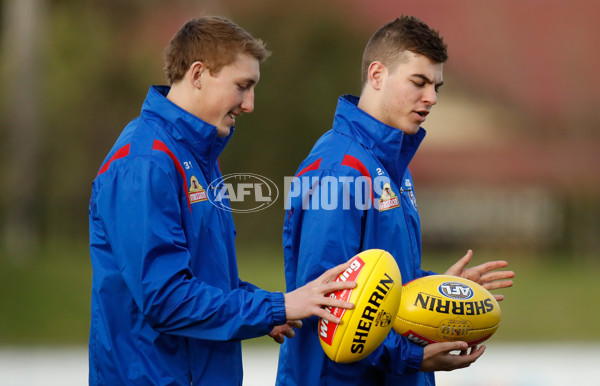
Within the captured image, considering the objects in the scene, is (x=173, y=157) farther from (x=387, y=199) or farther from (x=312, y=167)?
(x=387, y=199)

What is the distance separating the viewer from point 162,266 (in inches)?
103

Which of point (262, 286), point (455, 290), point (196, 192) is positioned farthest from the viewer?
point (262, 286)

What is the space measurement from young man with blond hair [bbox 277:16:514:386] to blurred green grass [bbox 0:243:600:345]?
712 centimetres

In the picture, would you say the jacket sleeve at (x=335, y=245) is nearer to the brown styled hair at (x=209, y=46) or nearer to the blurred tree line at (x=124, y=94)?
the brown styled hair at (x=209, y=46)

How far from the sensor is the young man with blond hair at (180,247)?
8.59 feet

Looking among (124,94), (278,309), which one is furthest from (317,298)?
(124,94)

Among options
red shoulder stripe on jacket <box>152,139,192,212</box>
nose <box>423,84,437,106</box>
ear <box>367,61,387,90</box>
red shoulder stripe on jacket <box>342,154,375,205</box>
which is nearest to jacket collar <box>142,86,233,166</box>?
red shoulder stripe on jacket <box>152,139,192,212</box>

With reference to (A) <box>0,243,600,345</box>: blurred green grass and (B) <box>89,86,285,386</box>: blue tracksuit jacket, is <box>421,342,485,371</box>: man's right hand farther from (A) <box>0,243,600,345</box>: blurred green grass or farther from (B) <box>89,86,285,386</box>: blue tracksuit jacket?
(A) <box>0,243,600,345</box>: blurred green grass

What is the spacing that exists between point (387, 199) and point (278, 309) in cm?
77

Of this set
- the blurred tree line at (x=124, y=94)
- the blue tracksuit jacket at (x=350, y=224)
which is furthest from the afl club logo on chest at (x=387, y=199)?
the blurred tree line at (x=124, y=94)

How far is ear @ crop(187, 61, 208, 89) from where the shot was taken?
115 inches

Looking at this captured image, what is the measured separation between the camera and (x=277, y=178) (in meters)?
20.9

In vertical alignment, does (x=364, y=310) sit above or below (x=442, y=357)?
above

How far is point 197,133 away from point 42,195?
55.5 ft
